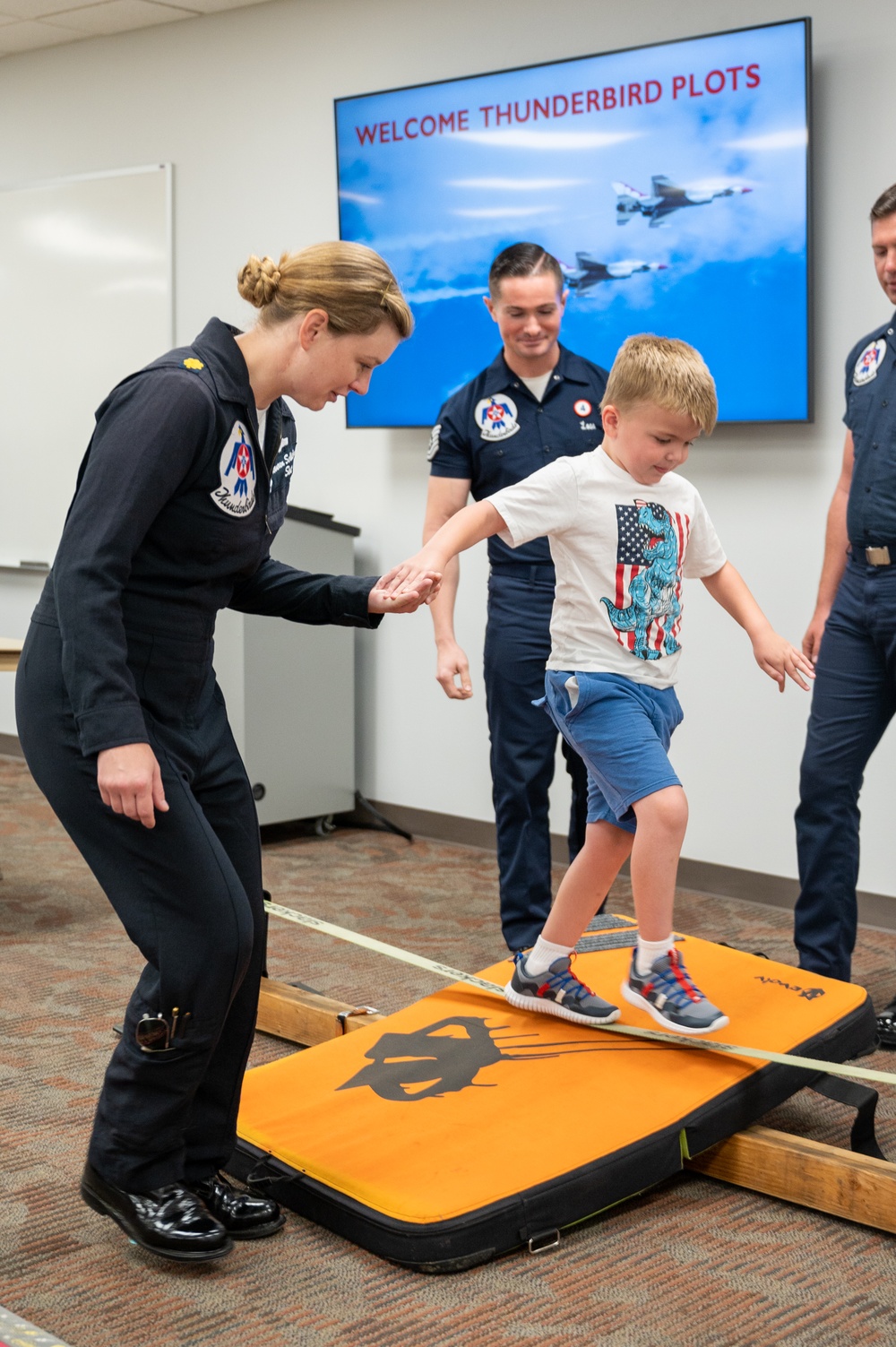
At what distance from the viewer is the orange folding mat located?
2.07 metres

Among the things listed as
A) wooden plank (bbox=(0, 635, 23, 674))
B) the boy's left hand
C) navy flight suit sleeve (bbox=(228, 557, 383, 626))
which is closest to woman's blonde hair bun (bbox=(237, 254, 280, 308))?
navy flight suit sleeve (bbox=(228, 557, 383, 626))

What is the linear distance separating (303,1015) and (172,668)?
124 cm

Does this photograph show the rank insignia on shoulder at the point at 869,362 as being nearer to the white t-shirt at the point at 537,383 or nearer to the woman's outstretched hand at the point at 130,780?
the white t-shirt at the point at 537,383

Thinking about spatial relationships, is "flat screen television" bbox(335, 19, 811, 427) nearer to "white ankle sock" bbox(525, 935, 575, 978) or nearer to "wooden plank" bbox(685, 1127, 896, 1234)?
"white ankle sock" bbox(525, 935, 575, 978)

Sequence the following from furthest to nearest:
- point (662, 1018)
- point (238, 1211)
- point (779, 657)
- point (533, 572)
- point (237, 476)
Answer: point (533, 572)
point (779, 657)
point (662, 1018)
point (238, 1211)
point (237, 476)

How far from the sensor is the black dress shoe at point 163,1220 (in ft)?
6.50

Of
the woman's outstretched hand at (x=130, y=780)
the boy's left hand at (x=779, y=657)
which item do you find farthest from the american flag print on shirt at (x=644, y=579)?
the woman's outstretched hand at (x=130, y=780)

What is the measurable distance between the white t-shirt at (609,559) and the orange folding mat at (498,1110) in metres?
0.68

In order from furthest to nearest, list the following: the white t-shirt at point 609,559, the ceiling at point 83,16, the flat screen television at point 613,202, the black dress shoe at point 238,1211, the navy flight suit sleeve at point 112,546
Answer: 1. the ceiling at point 83,16
2. the flat screen television at point 613,202
3. the white t-shirt at point 609,559
4. the black dress shoe at point 238,1211
5. the navy flight suit sleeve at point 112,546

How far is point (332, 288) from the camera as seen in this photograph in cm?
190

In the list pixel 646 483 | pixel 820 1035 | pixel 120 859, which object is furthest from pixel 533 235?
pixel 120 859

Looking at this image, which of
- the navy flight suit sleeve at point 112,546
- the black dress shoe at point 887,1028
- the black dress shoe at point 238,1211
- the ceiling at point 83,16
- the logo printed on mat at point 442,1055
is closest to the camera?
the navy flight suit sleeve at point 112,546

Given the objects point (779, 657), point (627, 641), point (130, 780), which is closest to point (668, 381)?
point (627, 641)

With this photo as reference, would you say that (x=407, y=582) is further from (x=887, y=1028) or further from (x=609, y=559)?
(x=887, y=1028)
